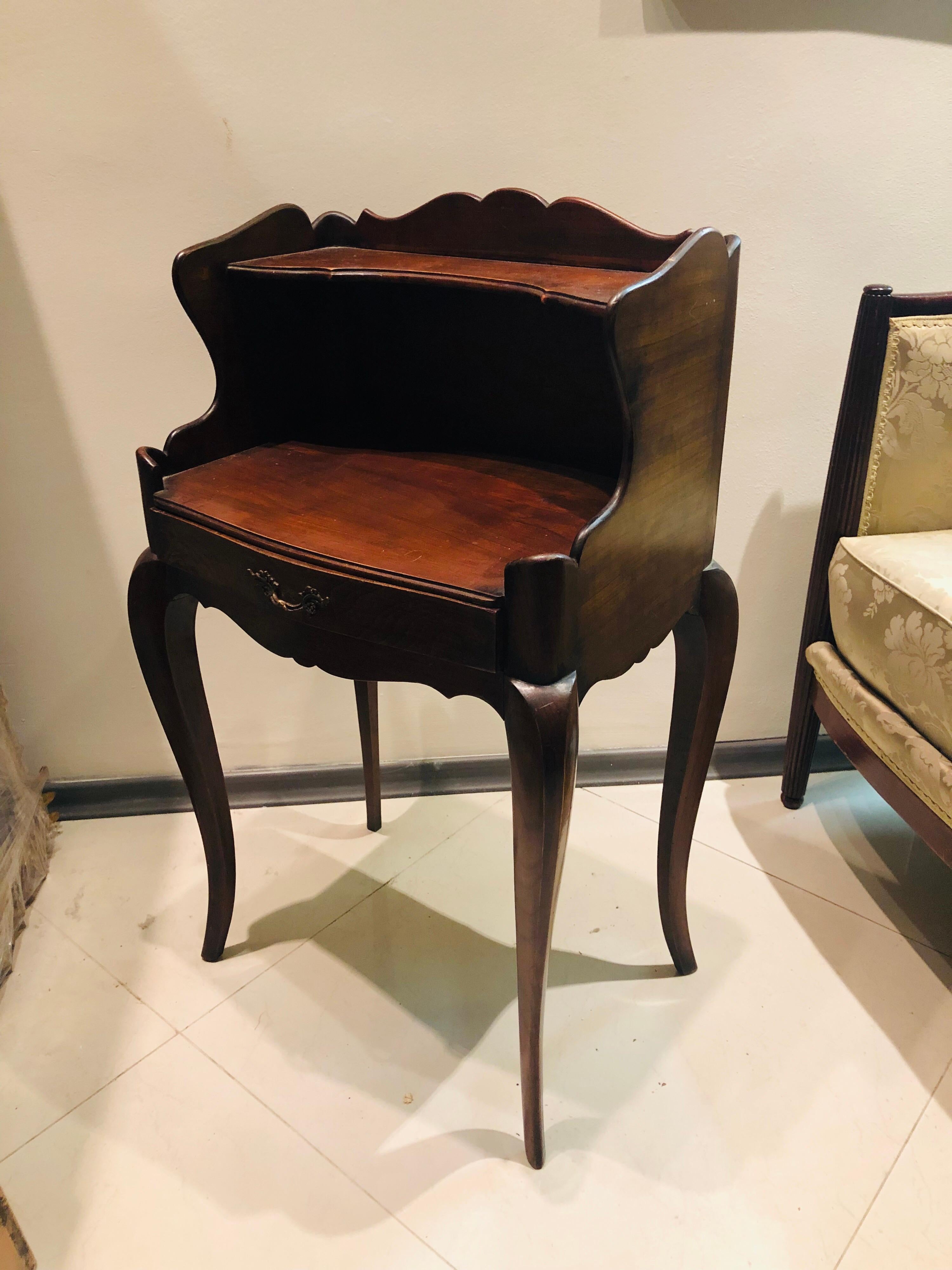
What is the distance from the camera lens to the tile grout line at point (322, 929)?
1088 millimetres

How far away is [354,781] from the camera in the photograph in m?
1.48

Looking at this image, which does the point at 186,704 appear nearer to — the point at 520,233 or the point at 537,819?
the point at 537,819

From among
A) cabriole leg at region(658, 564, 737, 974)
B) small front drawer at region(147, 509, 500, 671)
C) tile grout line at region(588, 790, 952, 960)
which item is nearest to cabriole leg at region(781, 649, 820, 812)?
tile grout line at region(588, 790, 952, 960)

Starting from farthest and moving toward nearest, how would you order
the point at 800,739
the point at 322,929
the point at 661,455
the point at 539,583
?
the point at 800,739 < the point at 322,929 < the point at 661,455 < the point at 539,583

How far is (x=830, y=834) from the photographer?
4.51 feet

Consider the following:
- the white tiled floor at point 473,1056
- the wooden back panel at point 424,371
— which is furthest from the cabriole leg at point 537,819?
the wooden back panel at point 424,371

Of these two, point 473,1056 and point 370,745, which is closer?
point 473,1056

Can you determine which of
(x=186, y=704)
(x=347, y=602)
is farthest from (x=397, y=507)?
(x=186, y=704)

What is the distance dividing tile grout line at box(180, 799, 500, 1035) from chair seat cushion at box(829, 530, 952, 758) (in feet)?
2.07

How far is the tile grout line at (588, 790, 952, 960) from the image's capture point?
1.17 meters

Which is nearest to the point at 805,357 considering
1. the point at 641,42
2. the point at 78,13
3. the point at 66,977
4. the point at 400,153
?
the point at 641,42

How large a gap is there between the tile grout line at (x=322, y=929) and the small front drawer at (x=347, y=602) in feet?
1.92

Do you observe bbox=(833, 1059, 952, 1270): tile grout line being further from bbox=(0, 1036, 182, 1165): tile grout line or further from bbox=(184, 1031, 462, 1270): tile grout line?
bbox=(0, 1036, 182, 1165): tile grout line

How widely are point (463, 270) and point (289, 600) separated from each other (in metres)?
0.34
